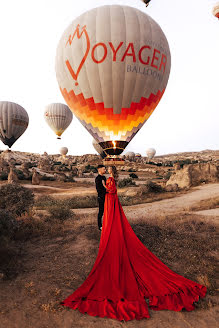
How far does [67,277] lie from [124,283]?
153 centimetres

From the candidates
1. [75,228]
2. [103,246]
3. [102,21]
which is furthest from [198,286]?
[102,21]

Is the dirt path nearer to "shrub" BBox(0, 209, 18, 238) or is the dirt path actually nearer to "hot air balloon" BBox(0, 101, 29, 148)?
"shrub" BBox(0, 209, 18, 238)

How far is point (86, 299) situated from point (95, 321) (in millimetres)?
548

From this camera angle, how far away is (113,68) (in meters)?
8.65

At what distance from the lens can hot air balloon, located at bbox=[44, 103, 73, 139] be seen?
1716 inches

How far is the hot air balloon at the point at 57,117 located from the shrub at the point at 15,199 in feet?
110

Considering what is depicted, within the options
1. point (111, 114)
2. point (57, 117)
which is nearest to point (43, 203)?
point (111, 114)

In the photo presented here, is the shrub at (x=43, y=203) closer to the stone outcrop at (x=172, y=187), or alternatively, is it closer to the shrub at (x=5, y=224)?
the shrub at (x=5, y=224)

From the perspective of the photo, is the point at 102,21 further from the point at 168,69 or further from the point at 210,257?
the point at 210,257

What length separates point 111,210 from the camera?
5902mm

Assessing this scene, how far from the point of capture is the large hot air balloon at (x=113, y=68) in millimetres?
8586

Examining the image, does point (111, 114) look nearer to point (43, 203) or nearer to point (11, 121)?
point (43, 203)

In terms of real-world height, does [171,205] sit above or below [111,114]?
below

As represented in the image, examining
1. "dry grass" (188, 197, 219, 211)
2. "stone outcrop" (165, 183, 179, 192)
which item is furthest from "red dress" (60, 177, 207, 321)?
"stone outcrop" (165, 183, 179, 192)
